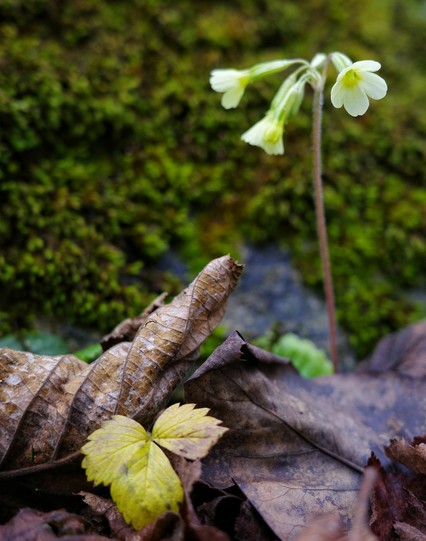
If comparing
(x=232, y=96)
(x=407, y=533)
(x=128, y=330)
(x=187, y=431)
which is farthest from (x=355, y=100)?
(x=407, y=533)

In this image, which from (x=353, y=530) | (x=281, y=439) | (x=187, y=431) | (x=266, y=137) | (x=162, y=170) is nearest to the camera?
(x=353, y=530)

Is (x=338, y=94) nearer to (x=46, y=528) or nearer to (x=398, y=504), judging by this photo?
(x=398, y=504)

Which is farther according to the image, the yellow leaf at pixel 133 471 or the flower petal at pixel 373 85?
the flower petal at pixel 373 85

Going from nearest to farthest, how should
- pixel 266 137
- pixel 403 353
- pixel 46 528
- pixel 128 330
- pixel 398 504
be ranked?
1. pixel 46 528
2. pixel 398 504
3. pixel 128 330
4. pixel 266 137
5. pixel 403 353

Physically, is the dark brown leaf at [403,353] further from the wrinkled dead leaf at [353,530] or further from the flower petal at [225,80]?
the flower petal at [225,80]

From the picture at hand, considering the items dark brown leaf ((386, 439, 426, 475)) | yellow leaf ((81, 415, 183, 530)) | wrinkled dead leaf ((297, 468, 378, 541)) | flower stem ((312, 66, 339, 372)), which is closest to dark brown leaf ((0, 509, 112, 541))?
yellow leaf ((81, 415, 183, 530))

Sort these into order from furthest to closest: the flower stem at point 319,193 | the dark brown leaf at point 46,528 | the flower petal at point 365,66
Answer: the flower stem at point 319,193 → the flower petal at point 365,66 → the dark brown leaf at point 46,528

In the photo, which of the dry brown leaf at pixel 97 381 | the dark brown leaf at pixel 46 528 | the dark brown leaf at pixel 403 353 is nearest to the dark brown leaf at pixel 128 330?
the dry brown leaf at pixel 97 381

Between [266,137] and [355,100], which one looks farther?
[266,137]
